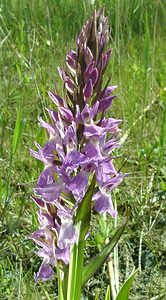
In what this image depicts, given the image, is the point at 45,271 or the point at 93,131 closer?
the point at 93,131

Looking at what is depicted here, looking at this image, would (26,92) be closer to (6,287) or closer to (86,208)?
(6,287)

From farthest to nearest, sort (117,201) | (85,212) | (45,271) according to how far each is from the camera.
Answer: (117,201) → (45,271) → (85,212)

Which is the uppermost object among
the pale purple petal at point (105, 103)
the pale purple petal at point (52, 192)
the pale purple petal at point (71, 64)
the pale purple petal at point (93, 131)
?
the pale purple petal at point (71, 64)

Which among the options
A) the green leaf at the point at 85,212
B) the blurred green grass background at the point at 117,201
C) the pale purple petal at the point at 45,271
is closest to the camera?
the green leaf at the point at 85,212

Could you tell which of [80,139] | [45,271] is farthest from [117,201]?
[80,139]

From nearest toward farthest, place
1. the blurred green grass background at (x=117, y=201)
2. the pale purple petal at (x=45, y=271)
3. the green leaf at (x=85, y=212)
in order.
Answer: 1. the green leaf at (x=85, y=212)
2. the pale purple petal at (x=45, y=271)
3. the blurred green grass background at (x=117, y=201)

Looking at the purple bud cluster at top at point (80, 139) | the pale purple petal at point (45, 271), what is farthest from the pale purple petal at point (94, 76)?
the pale purple petal at point (45, 271)

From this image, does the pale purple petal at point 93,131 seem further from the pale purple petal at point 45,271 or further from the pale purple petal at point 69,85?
the pale purple petal at point 45,271

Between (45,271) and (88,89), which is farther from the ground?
(88,89)

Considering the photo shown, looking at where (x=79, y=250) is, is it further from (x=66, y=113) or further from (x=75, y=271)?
(x=66, y=113)

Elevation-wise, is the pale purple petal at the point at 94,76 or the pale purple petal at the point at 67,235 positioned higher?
the pale purple petal at the point at 94,76
